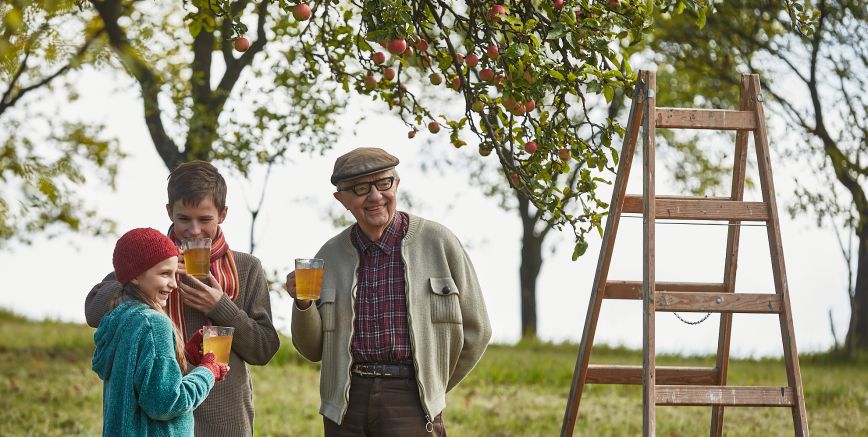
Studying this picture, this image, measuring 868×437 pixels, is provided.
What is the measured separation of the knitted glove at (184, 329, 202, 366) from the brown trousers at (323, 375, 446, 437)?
74cm

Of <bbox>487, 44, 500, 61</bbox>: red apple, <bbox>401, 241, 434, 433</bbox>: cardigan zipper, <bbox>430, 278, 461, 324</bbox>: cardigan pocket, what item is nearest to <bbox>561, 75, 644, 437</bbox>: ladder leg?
<bbox>487, 44, 500, 61</bbox>: red apple

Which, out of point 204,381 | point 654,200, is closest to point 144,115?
point 654,200

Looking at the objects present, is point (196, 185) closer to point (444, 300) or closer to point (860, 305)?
point (444, 300)

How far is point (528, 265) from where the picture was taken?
744 inches

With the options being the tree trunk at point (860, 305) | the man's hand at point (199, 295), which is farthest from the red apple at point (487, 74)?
the tree trunk at point (860, 305)

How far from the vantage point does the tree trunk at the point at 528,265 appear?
1870 cm

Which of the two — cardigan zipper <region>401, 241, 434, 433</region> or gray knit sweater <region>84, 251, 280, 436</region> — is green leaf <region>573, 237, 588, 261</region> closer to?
cardigan zipper <region>401, 241, 434, 433</region>

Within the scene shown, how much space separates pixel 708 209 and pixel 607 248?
57cm

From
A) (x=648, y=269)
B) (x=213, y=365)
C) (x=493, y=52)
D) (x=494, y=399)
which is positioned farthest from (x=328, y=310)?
(x=494, y=399)

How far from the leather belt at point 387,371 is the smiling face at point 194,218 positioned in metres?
0.86

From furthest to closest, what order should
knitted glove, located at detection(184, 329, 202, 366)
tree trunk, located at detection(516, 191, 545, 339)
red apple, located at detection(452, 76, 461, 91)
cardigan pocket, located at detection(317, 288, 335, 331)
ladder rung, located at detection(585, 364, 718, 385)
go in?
tree trunk, located at detection(516, 191, 545, 339), red apple, located at detection(452, 76, 461, 91), ladder rung, located at detection(585, 364, 718, 385), cardigan pocket, located at detection(317, 288, 335, 331), knitted glove, located at detection(184, 329, 202, 366)

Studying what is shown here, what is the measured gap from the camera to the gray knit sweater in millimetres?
4180

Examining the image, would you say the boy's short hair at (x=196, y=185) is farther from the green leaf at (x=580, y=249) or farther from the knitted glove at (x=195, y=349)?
the green leaf at (x=580, y=249)

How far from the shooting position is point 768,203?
211 inches
